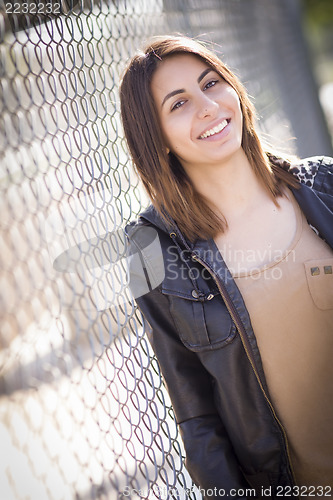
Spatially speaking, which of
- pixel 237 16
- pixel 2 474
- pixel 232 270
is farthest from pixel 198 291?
pixel 237 16

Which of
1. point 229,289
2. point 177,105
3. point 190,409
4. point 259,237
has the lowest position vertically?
point 190,409

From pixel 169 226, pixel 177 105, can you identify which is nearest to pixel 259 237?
pixel 169 226

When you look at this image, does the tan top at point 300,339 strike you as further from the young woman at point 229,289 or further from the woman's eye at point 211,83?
the woman's eye at point 211,83

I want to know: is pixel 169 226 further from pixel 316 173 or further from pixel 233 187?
pixel 316 173

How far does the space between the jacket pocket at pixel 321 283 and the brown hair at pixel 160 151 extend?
13.3 inches

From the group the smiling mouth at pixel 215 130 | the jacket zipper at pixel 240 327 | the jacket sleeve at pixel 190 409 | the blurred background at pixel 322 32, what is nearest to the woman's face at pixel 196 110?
the smiling mouth at pixel 215 130

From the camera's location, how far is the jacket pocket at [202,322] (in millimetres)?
1786

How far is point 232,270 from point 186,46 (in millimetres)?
840

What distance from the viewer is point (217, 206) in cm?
196

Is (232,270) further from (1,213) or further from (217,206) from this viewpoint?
(1,213)

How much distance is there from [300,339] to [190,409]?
1.51 feet

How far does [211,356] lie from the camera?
182 centimetres

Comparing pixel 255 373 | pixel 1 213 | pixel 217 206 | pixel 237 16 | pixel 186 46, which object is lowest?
pixel 255 373

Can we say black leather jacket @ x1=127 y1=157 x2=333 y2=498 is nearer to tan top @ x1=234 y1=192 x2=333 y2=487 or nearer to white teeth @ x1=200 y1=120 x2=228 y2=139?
tan top @ x1=234 y1=192 x2=333 y2=487
